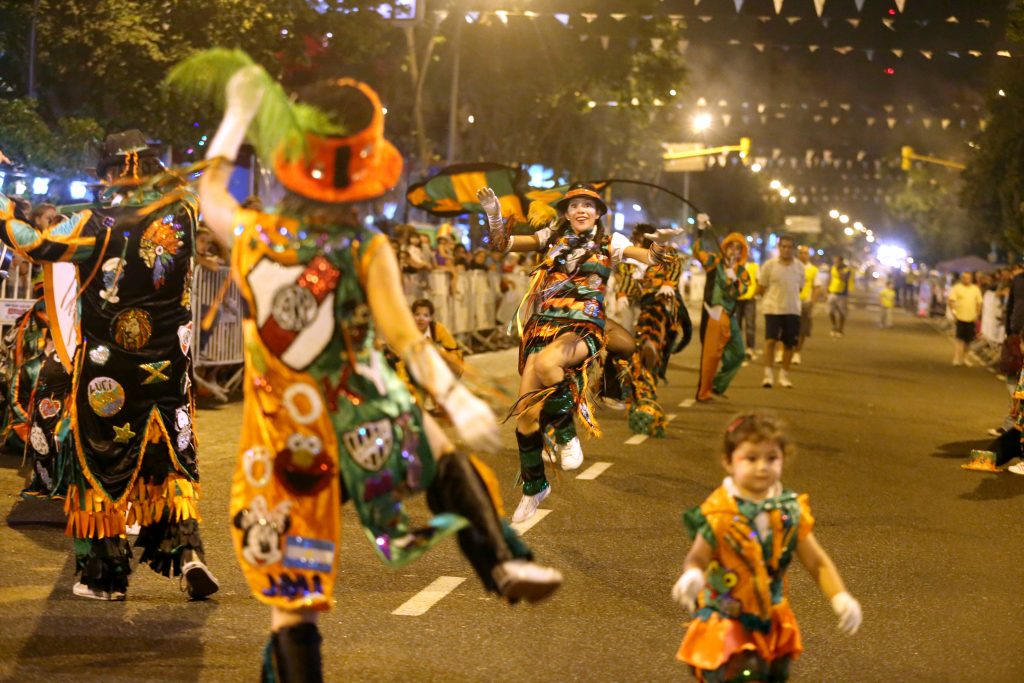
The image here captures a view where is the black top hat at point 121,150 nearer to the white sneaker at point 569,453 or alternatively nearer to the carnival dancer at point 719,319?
the white sneaker at point 569,453

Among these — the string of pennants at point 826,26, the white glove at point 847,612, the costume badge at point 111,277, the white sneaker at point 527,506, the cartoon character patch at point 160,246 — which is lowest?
the white sneaker at point 527,506

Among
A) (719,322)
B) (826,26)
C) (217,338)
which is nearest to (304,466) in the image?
(217,338)

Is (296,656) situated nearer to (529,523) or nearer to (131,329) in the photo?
(131,329)

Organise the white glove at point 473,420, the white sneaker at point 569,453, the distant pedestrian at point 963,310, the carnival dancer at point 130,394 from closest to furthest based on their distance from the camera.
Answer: the white glove at point 473,420, the carnival dancer at point 130,394, the white sneaker at point 569,453, the distant pedestrian at point 963,310

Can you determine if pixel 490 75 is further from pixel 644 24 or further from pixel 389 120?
pixel 644 24

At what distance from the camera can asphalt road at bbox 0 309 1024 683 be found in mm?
5793

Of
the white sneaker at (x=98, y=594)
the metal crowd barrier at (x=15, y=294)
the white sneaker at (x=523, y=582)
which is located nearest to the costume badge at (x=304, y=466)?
the white sneaker at (x=523, y=582)

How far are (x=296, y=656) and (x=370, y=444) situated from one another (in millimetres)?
615

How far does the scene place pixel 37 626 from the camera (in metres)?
6.11

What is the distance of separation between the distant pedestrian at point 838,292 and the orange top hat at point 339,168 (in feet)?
101

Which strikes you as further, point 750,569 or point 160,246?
point 160,246

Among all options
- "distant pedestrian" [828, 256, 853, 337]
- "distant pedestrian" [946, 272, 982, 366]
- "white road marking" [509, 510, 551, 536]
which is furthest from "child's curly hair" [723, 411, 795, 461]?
"distant pedestrian" [828, 256, 853, 337]

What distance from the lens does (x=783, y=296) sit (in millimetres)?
19078

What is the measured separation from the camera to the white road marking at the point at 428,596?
6.59 m
